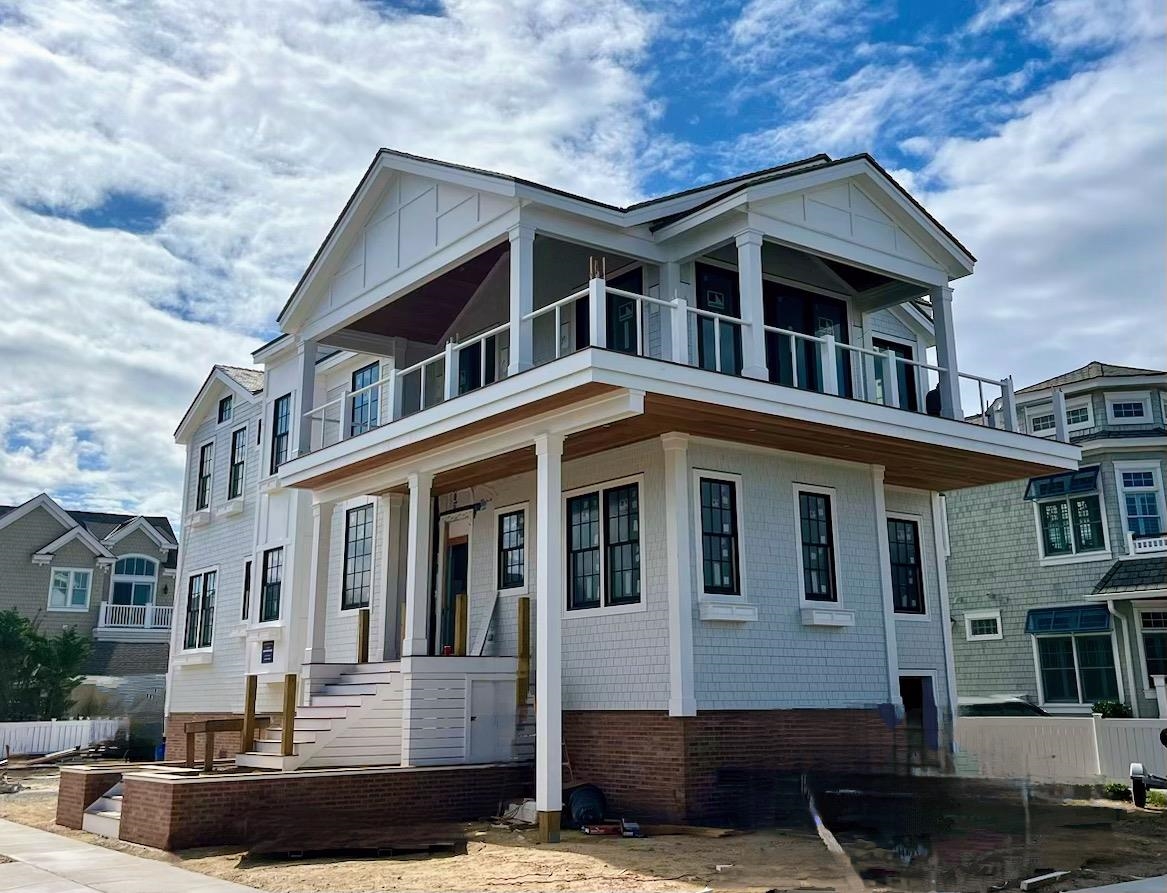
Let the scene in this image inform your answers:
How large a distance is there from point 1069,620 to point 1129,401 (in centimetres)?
563

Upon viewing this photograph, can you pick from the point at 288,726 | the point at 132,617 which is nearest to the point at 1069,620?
the point at 288,726

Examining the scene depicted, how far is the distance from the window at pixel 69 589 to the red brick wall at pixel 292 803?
92.0 ft

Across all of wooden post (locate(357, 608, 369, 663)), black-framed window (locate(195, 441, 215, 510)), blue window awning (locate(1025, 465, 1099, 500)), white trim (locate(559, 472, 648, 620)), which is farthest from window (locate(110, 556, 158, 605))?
blue window awning (locate(1025, 465, 1099, 500))

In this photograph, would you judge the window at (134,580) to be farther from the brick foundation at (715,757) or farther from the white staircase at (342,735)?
the brick foundation at (715,757)

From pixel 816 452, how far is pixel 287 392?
1268 centimetres

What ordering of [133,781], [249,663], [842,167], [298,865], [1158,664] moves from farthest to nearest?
[1158,664]
[249,663]
[842,167]
[133,781]
[298,865]

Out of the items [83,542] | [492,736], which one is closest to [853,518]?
[492,736]

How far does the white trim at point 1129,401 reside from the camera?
26484 millimetres

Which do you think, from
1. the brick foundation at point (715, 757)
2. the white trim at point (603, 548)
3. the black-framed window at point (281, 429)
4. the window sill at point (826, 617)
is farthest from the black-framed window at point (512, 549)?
the black-framed window at point (281, 429)

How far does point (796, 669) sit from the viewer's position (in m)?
15.4

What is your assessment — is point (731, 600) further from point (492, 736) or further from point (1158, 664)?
point (1158, 664)

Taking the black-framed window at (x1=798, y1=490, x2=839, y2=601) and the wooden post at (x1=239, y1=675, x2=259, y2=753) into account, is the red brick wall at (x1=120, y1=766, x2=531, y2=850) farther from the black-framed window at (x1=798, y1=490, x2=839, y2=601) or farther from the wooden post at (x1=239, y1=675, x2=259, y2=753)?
the black-framed window at (x1=798, y1=490, x2=839, y2=601)

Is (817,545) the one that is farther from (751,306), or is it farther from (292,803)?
(292,803)

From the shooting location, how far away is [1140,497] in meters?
25.7
